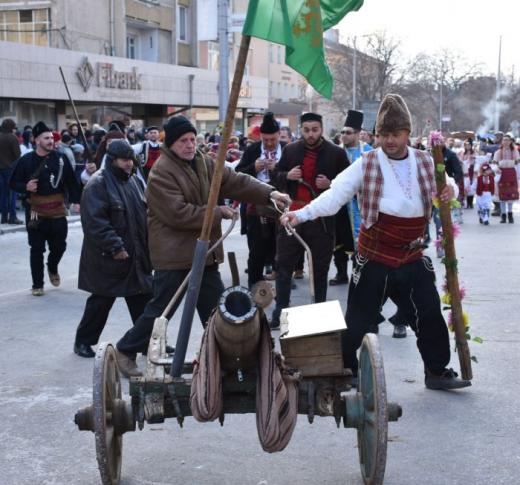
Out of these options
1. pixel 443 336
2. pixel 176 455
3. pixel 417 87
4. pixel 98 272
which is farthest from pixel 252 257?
pixel 417 87

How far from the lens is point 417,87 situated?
73.4m

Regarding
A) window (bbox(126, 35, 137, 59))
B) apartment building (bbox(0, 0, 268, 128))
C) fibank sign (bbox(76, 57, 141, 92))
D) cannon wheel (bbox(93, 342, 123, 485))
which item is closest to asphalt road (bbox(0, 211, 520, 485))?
cannon wheel (bbox(93, 342, 123, 485))

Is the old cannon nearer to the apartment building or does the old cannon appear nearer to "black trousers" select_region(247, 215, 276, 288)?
"black trousers" select_region(247, 215, 276, 288)

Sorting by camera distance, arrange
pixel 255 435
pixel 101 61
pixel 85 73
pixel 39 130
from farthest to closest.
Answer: pixel 101 61 < pixel 85 73 < pixel 39 130 < pixel 255 435

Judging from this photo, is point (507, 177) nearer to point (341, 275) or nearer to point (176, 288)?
point (341, 275)

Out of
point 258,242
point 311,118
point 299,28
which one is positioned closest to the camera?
point 299,28

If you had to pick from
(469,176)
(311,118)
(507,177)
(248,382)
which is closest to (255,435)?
(248,382)

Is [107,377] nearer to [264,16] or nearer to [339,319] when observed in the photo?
[339,319]

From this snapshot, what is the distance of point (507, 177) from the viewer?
66.6ft

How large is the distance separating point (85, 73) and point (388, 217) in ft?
79.1

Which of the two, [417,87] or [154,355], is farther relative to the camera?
[417,87]

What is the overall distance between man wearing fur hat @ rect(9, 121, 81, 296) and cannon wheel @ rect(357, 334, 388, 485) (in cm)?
629

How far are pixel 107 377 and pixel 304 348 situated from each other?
941mm

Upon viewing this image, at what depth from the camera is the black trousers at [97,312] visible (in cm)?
751
